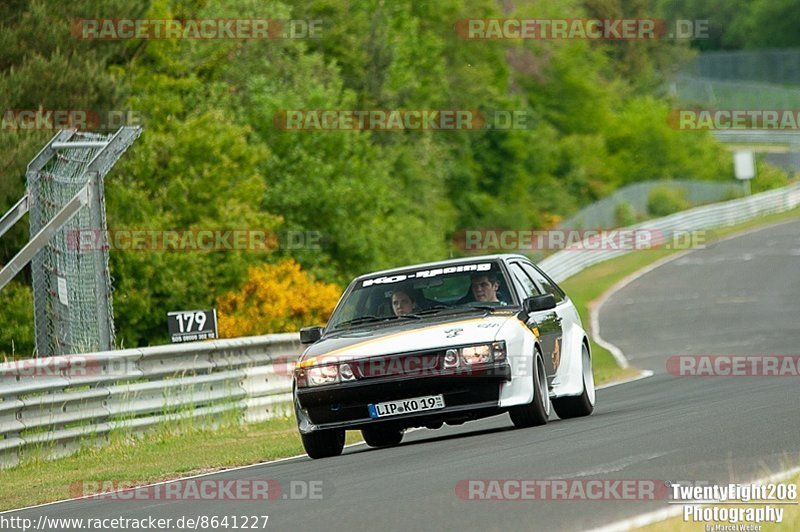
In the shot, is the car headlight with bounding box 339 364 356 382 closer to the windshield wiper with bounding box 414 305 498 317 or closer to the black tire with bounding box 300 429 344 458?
the black tire with bounding box 300 429 344 458

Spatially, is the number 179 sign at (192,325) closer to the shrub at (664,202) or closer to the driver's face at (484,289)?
the driver's face at (484,289)

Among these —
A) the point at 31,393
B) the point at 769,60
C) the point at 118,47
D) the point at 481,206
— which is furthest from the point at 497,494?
the point at 769,60

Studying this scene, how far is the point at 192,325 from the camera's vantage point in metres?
17.6

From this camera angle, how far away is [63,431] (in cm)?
1645

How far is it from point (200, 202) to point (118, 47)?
4492 millimetres

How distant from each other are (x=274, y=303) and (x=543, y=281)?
2635 cm

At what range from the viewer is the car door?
13789 millimetres

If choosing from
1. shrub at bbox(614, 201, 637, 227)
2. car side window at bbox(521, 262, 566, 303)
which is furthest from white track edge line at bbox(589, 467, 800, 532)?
shrub at bbox(614, 201, 637, 227)

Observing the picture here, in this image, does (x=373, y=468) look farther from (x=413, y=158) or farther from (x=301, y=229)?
(x=413, y=158)

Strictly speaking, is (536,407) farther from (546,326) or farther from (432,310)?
(432,310)

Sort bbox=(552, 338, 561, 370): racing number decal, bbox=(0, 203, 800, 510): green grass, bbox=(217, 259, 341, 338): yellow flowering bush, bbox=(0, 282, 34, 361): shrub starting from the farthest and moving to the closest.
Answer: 1. bbox=(217, 259, 341, 338): yellow flowering bush
2. bbox=(0, 282, 34, 361): shrub
3. bbox=(552, 338, 561, 370): racing number decal
4. bbox=(0, 203, 800, 510): green grass

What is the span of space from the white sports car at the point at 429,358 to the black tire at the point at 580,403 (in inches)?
13.3

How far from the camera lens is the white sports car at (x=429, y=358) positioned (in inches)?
506

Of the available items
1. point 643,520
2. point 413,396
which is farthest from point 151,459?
point 643,520
